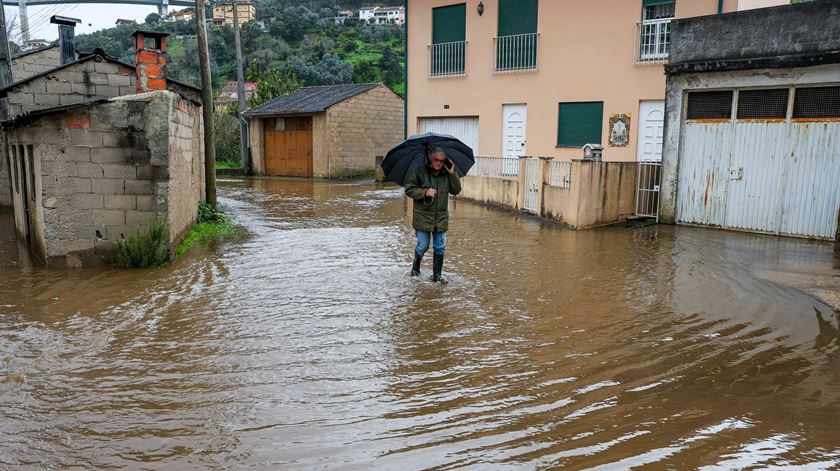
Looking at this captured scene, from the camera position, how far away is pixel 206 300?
23.5ft

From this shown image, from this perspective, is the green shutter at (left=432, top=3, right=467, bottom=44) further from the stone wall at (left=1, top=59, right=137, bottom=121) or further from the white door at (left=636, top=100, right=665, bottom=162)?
the stone wall at (left=1, top=59, right=137, bottom=121)

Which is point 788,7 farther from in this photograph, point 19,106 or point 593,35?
point 19,106

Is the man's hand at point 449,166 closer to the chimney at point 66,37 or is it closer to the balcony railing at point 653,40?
the balcony railing at point 653,40

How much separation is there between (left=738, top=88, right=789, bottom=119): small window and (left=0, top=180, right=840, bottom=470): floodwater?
9.96ft

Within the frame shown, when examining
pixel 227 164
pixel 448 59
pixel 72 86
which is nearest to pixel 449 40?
pixel 448 59

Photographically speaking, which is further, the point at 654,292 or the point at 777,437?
the point at 654,292

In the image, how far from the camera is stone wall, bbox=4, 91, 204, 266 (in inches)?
336

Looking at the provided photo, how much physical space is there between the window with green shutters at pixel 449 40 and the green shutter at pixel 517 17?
1.41 m

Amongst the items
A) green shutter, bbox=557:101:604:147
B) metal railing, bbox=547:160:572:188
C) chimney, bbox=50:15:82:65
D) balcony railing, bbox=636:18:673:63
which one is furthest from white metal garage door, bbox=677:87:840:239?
chimney, bbox=50:15:82:65

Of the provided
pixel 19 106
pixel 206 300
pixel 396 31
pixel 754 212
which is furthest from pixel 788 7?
pixel 396 31

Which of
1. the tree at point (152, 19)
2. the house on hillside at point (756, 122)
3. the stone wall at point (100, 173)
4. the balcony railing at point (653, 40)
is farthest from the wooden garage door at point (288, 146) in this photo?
the tree at point (152, 19)

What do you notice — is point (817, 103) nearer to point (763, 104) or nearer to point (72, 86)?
point (763, 104)

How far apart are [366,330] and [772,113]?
29.5 ft

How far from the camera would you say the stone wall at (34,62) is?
60.2 ft
